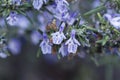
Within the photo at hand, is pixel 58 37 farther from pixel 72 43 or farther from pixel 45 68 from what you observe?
pixel 45 68

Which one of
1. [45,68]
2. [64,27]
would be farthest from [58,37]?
[45,68]

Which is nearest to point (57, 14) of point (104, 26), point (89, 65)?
point (104, 26)

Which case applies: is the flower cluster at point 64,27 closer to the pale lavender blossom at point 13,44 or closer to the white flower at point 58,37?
the white flower at point 58,37

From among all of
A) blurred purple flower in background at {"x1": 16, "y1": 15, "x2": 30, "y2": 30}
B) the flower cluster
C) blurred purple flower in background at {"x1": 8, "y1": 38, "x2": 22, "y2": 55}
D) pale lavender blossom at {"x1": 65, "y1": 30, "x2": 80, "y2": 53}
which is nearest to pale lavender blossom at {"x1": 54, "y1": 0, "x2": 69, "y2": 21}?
the flower cluster

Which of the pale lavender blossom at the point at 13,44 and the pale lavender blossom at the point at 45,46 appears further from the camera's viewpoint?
the pale lavender blossom at the point at 13,44

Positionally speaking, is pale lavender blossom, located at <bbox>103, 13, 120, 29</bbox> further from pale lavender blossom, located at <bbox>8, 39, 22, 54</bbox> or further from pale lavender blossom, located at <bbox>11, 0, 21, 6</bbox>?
pale lavender blossom, located at <bbox>8, 39, 22, 54</bbox>

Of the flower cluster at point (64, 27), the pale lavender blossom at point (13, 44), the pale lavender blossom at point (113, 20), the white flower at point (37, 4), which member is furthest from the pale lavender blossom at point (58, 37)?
the pale lavender blossom at point (13, 44)
